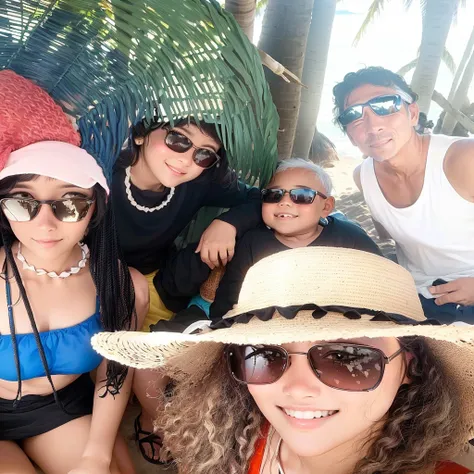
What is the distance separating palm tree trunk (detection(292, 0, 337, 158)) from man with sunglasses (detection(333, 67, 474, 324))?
5.60 feet

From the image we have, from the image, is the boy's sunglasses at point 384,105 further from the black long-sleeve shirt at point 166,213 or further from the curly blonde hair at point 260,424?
the curly blonde hair at point 260,424

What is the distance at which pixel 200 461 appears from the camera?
1.64 metres

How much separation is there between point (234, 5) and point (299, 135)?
79.2 inches

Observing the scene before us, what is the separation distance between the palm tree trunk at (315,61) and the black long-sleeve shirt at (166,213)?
1951mm

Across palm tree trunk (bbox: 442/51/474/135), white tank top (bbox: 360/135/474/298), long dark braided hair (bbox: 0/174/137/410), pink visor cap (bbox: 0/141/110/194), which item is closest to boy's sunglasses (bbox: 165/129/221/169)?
long dark braided hair (bbox: 0/174/137/410)

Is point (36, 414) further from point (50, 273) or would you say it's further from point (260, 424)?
point (260, 424)

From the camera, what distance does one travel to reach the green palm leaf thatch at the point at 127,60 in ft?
5.49

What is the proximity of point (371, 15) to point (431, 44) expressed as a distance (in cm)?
1152

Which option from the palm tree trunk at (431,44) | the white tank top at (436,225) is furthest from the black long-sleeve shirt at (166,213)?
the palm tree trunk at (431,44)

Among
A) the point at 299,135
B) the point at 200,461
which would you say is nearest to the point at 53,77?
the point at 200,461

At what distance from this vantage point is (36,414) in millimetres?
1970

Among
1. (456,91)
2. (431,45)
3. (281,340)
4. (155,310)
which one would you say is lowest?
(155,310)

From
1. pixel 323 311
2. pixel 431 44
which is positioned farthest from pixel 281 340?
pixel 431 44

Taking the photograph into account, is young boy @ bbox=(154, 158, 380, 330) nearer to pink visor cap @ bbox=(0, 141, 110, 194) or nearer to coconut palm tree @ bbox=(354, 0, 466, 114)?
pink visor cap @ bbox=(0, 141, 110, 194)
